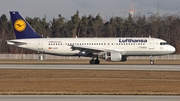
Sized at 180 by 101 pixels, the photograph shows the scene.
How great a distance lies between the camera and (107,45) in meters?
54.6

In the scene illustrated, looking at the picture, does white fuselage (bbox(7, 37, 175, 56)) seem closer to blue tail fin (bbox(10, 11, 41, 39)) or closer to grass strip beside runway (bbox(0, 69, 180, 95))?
blue tail fin (bbox(10, 11, 41, 39))

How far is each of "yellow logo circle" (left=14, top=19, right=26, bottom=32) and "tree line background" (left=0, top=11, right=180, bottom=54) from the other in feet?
172

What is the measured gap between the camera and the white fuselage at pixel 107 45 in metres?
53.8

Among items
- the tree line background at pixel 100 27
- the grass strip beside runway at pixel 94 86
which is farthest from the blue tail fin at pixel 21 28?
the tree line background at pixel 100 27

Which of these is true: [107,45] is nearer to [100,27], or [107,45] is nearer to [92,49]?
[92,49]

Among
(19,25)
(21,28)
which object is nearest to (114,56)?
(21,28)

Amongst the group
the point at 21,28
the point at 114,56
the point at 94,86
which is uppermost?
the point at 21,28

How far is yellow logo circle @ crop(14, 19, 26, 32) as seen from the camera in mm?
57688

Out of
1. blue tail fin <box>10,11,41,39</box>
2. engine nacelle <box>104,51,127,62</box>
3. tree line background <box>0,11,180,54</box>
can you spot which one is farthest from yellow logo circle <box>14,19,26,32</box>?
tree line background <box>0,11,180,54</box>

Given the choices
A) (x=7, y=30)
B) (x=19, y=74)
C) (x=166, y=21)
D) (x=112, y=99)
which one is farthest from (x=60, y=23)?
(x=112, y=99)

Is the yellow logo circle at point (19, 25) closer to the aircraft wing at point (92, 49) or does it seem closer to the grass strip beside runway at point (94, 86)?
the aircraft wing at point (92, 49)

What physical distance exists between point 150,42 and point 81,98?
34734mm

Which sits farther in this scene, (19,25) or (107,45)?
(19,25)

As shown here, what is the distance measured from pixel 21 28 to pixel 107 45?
11086mm
